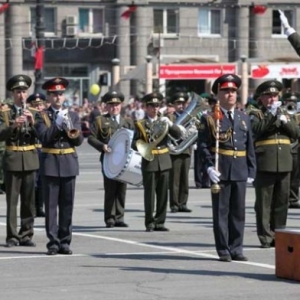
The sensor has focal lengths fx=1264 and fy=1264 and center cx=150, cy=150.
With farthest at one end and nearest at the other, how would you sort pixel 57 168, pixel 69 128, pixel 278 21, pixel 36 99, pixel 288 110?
1. pixel 278 21
2. pixel 36 99
3. pixel 288 110
4. pixel 57 168
5. pixel 69 128

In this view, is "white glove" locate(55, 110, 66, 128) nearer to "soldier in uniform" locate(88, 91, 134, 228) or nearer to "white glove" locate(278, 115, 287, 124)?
"white glove" locate(278, 115, 287, 124)

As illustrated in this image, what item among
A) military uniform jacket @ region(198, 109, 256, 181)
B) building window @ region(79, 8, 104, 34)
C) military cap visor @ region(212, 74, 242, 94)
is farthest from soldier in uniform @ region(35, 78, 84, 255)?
building window @ region(79, 8, 104, 34)

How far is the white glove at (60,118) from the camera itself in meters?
14.1

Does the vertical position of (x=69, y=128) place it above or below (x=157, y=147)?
above

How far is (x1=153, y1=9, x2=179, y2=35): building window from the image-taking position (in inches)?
2264

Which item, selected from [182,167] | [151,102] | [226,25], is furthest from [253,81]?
[151,102]

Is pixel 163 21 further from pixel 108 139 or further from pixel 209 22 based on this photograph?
pixel 108 139

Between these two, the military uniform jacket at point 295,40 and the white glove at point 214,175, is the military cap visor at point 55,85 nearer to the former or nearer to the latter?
the white glove at point 214,175

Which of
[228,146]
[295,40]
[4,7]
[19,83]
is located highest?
[4,7]

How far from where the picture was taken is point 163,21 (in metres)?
57.7

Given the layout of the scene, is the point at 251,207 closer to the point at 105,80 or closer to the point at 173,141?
the point at 173,141

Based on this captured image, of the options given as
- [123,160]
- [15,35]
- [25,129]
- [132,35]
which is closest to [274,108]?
[25,129]

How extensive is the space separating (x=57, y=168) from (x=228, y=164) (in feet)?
6.62

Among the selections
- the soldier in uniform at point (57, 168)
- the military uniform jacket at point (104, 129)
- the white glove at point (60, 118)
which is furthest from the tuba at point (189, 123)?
the white glove at point (60, 118)
